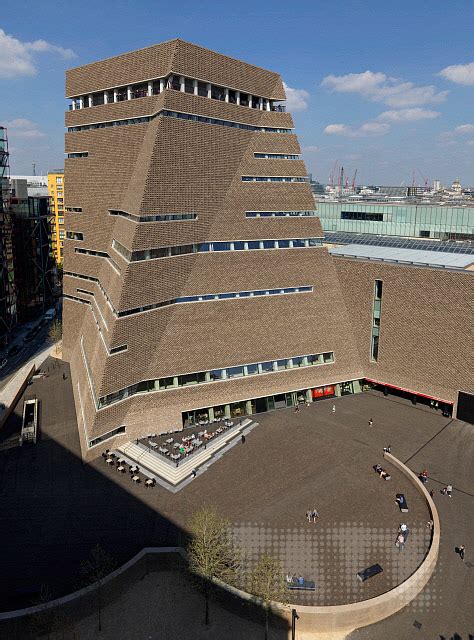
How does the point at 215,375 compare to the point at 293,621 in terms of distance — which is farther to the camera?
the point at 215,375

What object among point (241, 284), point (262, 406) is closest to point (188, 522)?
point (262, 406)

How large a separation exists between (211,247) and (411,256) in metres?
26.7

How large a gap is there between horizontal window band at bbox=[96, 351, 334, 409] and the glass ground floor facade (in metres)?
2.84

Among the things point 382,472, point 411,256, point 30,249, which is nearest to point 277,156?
point 411,256

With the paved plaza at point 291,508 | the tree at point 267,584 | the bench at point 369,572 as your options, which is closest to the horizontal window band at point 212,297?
the paved plaza at point 291,508

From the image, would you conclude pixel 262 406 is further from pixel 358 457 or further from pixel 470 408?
pixel 470 408

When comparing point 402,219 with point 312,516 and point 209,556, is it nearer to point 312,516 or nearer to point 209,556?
point 312,516

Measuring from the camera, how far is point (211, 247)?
50.0 m

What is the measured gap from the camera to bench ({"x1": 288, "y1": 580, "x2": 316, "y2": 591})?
28.6 meters

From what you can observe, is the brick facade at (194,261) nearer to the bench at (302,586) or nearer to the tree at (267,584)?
the tree at (267,584)

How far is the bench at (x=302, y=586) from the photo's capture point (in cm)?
2862

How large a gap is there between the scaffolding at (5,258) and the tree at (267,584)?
63.2m

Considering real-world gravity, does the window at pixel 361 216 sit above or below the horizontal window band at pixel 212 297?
above

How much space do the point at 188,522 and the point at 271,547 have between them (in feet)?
19.9
